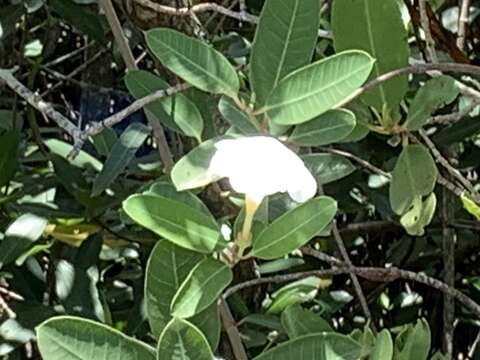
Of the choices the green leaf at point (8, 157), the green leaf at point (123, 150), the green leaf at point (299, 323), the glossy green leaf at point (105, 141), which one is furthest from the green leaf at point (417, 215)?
the green leaf at point (8, 157)

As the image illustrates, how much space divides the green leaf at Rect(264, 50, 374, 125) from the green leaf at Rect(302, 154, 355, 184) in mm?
134

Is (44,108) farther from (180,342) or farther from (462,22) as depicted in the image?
(462,22)

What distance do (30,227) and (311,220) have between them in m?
0.64

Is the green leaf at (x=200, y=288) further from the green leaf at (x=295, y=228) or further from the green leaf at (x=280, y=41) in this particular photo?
the green leaf at (x=280, y=41)

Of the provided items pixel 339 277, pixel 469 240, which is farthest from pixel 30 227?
pixel 469 240

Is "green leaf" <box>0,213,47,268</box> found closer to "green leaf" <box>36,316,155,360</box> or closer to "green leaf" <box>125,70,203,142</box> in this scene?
"green leaf" <box>125,70,203,142</box>

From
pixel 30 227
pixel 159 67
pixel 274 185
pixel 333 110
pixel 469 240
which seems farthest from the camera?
pixel 469 240

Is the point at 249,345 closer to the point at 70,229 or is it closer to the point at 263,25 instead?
the point at 70,229

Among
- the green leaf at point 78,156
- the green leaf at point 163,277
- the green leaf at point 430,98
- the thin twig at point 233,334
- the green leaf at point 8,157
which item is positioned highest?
the green leaf at point 430,98

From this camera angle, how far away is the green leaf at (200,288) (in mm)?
745

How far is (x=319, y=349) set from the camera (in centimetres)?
77

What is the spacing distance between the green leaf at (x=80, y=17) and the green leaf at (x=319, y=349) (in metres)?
0.84

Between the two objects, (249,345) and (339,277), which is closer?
(249,345)

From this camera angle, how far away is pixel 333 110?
84 centimetres
